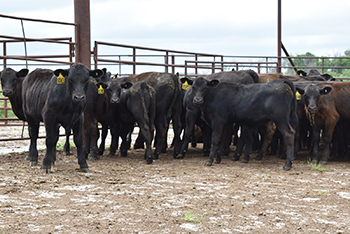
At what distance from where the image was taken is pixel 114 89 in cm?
890

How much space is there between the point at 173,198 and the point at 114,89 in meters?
3.95

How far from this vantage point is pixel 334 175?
7320mm

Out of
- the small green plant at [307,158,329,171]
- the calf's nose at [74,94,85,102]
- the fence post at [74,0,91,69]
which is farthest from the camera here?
the fence post at [74,0,91,69]

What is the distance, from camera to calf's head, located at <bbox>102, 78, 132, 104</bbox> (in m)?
8.54

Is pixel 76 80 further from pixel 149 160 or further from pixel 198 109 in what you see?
pixel 198 109

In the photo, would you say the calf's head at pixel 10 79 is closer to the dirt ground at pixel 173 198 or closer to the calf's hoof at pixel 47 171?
the dirt ground at pixel 173 198

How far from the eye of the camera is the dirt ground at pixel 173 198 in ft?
14.4

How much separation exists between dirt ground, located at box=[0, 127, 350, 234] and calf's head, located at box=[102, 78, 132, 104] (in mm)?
1310

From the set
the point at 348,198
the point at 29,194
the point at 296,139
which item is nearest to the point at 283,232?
the point at 348,198

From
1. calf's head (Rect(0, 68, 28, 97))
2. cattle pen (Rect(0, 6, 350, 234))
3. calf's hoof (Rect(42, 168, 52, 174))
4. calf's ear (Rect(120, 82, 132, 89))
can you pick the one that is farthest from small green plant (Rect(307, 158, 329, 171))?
calf's head (Rect(0, 68, 28, 97))

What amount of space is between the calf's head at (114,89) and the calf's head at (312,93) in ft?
11.5

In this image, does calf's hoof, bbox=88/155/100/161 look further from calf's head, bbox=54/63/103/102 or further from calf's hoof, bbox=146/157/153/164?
calf's head, bbox=54/63/103/102

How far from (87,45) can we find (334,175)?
6852 mm

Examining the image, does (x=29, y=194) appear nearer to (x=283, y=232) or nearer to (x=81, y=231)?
(x=81, y=231)
